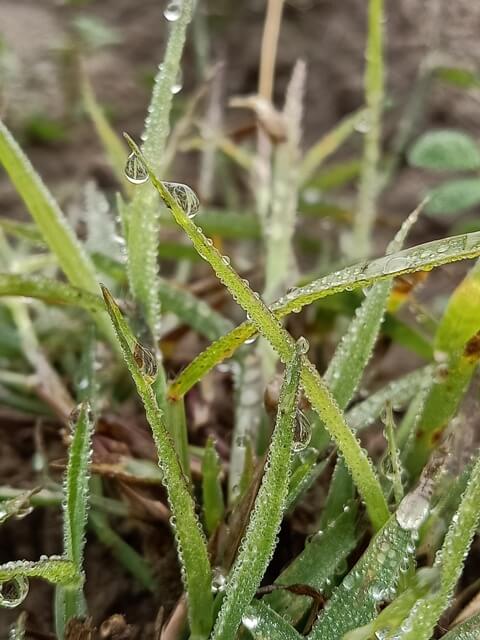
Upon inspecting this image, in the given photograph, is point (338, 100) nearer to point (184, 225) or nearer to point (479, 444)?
point (479, 444)

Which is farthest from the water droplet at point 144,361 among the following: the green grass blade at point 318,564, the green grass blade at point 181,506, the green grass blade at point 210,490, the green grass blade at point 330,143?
the green grass blade at point 330,143

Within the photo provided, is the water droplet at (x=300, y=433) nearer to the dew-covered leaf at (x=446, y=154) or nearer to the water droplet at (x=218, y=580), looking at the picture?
the water droplet at (x=218, y=580)

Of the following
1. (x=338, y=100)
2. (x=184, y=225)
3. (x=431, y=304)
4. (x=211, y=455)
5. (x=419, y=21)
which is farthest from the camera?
(x=338, y=100)

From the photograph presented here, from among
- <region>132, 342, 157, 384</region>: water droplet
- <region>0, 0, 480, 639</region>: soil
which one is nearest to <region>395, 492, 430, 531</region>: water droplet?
<region>132, 342, 157, 384</region>: water droplet

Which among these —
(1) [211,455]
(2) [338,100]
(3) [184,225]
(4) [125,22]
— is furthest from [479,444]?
(4) [125,22]

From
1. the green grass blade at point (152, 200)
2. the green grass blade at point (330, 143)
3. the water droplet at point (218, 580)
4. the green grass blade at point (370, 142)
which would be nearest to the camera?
the water droplet at point (218, 580)

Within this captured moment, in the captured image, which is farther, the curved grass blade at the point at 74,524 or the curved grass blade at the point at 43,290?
the curved grass blade at the point at 43,290
